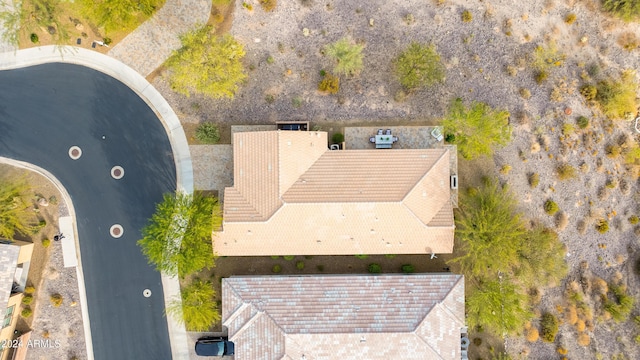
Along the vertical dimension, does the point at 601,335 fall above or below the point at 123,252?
below

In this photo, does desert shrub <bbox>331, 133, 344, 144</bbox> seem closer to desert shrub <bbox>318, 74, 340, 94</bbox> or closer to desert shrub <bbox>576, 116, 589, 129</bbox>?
desert shrub <bbox>318, 74, 340, 94</bbox>

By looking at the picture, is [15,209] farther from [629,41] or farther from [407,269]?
[629,41]

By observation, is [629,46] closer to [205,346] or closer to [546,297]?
[546,297]

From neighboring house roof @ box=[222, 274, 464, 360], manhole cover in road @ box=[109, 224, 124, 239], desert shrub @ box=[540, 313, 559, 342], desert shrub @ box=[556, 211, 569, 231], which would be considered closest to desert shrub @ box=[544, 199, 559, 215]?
desert shrub @ box=[556, 211, 569, 231]

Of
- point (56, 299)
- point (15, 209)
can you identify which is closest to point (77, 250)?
point (56, 299)

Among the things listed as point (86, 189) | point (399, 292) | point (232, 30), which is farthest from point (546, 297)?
point (86, 189)

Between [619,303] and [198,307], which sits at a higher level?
[198,307]

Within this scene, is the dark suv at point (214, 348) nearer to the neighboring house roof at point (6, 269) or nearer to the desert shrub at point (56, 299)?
the desert shrub at point (56, 299)
